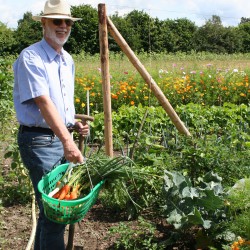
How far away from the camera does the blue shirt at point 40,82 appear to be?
253 cm

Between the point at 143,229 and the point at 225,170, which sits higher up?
the point at 225,170

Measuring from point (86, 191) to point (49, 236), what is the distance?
1.18ft

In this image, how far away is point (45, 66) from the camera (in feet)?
8.55

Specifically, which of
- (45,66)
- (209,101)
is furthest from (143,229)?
(209,101)

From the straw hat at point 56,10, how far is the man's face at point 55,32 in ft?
0.12

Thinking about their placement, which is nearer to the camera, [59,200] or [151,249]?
[59,200]

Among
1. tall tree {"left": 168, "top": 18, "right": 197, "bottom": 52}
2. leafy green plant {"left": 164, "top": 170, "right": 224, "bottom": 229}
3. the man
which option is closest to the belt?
the man

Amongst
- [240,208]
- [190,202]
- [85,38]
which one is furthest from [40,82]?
[85,38]

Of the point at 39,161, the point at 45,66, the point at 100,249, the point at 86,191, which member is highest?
the point at 45,66

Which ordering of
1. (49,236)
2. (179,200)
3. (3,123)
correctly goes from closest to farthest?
(49,236)
(179,200)
(3,123)

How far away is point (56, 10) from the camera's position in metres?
2.72

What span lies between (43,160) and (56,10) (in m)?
0.91

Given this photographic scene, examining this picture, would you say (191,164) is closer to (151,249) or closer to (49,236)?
Answer: (151,249)

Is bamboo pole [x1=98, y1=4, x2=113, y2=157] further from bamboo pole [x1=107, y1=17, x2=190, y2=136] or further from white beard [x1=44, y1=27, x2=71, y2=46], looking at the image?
white beard [x1=44, y1=27, x2=71, y2=46]
